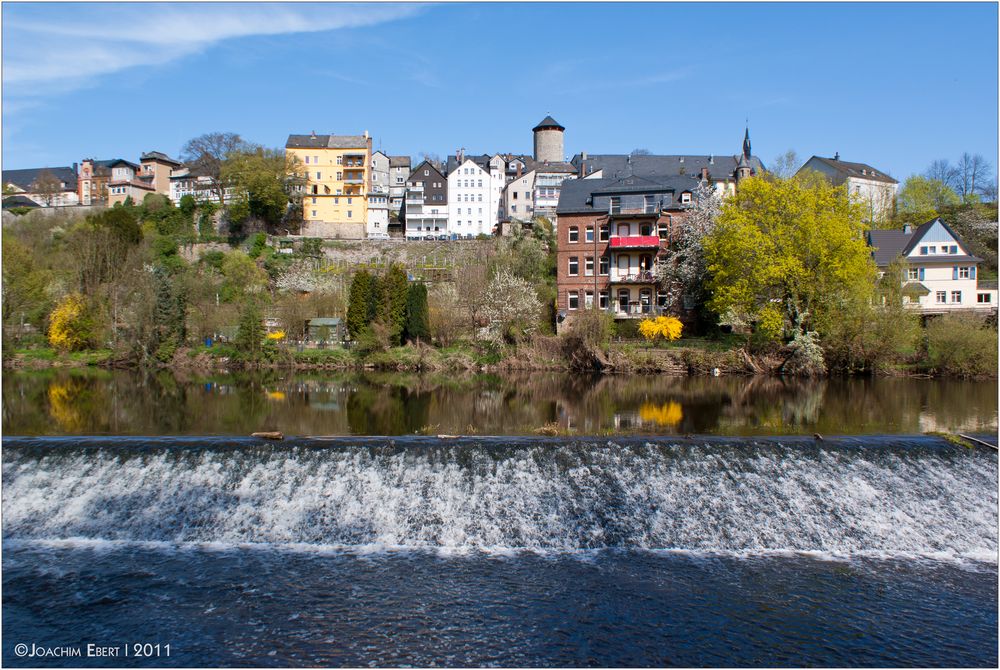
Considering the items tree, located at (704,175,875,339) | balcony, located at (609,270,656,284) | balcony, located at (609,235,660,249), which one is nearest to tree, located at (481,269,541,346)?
balcony, located at (609,270,656,284)

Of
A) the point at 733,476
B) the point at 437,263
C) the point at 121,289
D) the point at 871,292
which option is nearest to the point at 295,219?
the point at 437,263

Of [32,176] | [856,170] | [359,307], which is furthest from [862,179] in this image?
[32,176]

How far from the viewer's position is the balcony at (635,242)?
4600 centimetres

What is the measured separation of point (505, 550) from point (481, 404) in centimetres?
1344

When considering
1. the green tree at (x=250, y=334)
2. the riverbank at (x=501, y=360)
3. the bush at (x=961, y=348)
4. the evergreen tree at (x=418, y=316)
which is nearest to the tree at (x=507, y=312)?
the riverbank at (x=501, y=360)

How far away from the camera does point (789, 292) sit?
3581 cm

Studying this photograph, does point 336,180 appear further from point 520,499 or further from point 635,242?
point 520,499

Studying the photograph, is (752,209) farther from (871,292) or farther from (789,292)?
(871,292)

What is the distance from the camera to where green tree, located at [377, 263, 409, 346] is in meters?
42.6

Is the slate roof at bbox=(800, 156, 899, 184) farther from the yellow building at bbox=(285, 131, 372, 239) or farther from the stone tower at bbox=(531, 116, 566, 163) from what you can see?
the yellow building at bbox=(285, 131, 372, 239)

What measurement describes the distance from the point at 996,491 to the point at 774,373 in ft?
71.5

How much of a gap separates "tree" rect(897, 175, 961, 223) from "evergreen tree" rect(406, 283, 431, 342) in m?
50.5

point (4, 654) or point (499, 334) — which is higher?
point (499, 334)

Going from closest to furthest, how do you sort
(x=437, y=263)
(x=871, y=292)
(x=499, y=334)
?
1. (x=871, y=292)
2. (x=499, y=334)
3. (x=437, y=263)
